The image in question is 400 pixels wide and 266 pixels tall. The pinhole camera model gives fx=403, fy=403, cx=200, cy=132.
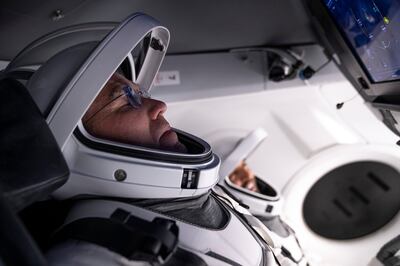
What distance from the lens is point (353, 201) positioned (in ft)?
7.21

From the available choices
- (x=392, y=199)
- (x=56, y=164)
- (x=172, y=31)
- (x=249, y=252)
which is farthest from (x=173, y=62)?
(x=392, y=199)

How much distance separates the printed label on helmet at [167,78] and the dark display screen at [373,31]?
717 mm

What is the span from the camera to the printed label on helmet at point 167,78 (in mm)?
1822

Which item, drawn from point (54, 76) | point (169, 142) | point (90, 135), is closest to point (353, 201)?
point (169, 142)

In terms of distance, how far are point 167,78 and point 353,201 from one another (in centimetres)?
122

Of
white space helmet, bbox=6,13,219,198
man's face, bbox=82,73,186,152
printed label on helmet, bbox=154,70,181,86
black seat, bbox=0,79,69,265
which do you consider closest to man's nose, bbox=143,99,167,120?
man's face, bbox=82,73,186,152

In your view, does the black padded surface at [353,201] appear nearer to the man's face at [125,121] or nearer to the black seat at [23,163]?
the man's face at [125,121]

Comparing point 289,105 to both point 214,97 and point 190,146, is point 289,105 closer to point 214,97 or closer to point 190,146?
point 214,97

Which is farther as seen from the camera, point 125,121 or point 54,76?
point 125,121

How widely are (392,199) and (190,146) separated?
52.8 inches

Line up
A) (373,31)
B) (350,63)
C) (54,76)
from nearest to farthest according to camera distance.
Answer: (54,76)
(373,31)
(350,63)

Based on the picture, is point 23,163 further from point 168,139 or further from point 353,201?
point 353,201

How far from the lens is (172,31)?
1760 millimetres

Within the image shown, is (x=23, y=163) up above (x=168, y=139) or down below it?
above
